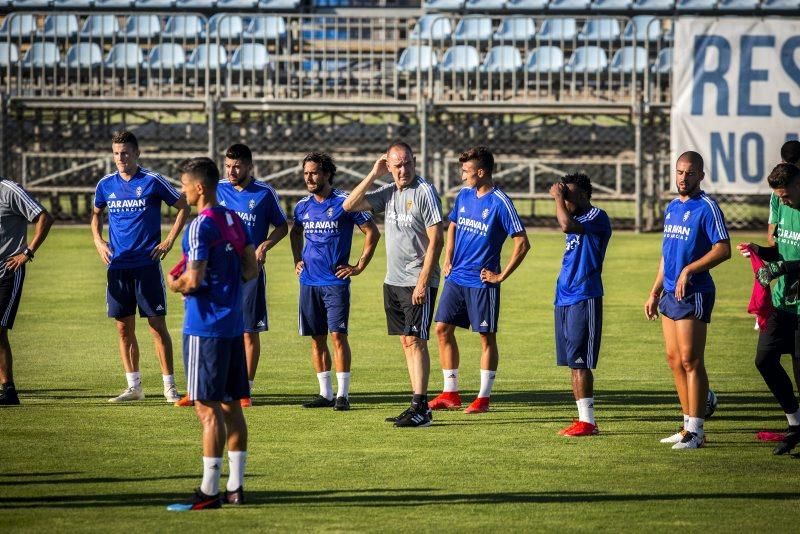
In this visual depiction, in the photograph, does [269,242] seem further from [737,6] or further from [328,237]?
[737,6]

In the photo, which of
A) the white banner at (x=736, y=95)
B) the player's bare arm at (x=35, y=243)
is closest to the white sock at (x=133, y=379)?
the player's bare arm at (x=35, y=243)

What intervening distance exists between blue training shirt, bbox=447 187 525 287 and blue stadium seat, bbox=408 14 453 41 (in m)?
16.2

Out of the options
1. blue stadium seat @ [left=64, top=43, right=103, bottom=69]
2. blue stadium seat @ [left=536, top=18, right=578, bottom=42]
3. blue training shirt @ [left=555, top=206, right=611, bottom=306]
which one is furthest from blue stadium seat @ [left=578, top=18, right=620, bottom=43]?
blue training shirt @ [left=555, top=206, right=611, bottom=306]

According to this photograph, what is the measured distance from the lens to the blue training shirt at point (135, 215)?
35.7 feet

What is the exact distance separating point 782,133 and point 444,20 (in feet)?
26.3

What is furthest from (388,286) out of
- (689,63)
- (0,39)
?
(0,39)

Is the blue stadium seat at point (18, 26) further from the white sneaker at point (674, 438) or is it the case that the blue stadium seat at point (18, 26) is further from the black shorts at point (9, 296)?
the white sneaker at point (674, 438)

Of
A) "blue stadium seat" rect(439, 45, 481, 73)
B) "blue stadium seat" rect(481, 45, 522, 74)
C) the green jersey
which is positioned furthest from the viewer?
"blue stadium seat" rect(481, 45, 522, 74)

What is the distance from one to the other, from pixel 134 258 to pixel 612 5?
792 inches

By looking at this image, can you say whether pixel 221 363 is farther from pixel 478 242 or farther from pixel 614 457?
pixel 478 242

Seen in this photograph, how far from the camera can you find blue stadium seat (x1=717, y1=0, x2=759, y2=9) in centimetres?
2792

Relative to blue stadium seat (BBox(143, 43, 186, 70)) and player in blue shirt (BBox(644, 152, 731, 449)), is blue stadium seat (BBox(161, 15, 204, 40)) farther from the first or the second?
player in blue shirt (BBox(644, 152, 731, 449))

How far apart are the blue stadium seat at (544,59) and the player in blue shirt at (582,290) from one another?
57.1ft

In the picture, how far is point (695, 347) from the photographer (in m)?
8.92
